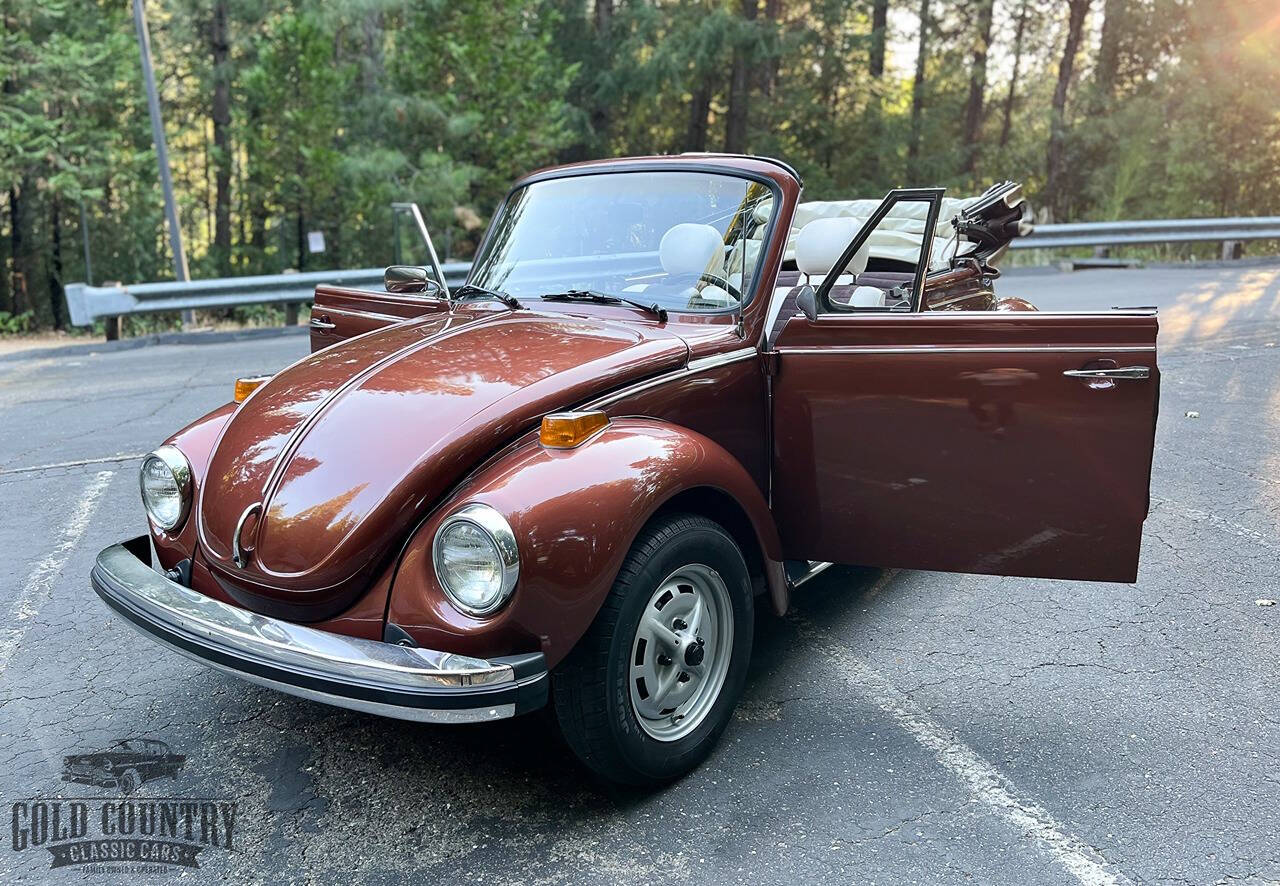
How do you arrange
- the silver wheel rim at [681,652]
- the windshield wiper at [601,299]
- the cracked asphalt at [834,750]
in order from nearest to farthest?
the cracked asphalt at [834,750] < the silver wheel rim at [681,652] < the windshield wiper at [601,299]

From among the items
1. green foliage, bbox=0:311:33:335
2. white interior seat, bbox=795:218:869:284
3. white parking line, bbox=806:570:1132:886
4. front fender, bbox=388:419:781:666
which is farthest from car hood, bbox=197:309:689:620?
green foliage, bbox=0:311:33:335

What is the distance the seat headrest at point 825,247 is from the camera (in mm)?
3908

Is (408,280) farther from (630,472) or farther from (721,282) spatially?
(630,472)

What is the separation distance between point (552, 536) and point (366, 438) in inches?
28.0

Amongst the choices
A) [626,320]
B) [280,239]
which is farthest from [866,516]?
[280,239]

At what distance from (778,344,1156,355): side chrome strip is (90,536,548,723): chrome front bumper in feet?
5.02

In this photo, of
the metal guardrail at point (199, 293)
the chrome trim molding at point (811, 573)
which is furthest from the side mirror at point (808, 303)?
the metal guardrail at point (199, 293)

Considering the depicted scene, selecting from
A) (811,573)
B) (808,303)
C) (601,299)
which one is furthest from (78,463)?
(808,303)

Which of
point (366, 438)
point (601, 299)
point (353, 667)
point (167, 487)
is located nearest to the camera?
point (353, 667)

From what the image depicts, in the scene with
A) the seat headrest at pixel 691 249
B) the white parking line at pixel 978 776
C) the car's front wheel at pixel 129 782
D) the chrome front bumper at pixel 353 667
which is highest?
the seat headrest at pixel 691 249

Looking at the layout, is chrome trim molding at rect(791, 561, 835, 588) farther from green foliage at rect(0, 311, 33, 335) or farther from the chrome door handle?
green foliage at rect(0, 311, 33, 335)

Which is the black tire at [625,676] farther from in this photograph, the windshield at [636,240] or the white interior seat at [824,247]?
the white interior seat at [824,247]

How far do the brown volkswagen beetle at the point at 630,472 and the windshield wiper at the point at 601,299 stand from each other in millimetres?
12

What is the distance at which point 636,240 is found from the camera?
12.7ft
